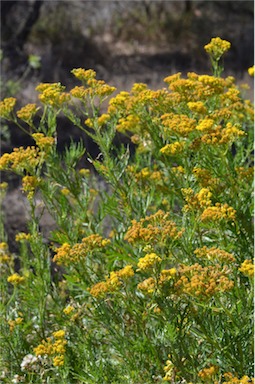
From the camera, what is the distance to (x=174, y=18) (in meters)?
11.7

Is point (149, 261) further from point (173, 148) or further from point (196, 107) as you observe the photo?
point (196, 107)

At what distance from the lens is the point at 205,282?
2.30 metres

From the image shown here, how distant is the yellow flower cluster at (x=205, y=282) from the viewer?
2.26 metres

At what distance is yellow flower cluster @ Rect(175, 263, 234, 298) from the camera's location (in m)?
2.26

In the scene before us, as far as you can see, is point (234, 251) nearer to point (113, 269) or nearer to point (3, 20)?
point (113, 269)

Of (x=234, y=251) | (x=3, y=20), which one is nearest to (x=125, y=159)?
(x=234, y=251)

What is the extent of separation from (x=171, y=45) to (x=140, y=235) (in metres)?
9.25

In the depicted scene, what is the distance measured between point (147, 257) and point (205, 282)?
0.69 feet

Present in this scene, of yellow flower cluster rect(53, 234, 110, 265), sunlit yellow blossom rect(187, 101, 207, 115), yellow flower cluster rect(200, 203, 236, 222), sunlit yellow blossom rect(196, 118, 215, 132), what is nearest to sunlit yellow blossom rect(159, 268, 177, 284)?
yellow flower cluster rect(200, 203, 236, 222)

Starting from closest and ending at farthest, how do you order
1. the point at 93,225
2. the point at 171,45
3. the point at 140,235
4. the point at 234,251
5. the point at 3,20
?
the point at 140,235
the point at 234,251
the point at 93,225
the point at 3,20
the point at 171,45

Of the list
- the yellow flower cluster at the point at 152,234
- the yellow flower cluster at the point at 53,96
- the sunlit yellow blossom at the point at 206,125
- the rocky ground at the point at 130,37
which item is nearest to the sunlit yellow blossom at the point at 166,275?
the yellow flower cluster at the point at 152,234

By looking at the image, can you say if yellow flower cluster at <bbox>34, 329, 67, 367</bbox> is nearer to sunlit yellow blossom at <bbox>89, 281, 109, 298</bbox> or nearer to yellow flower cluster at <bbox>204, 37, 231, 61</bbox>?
sunlit yellow blossom at <bbox>89, 281, 109, 298</bbox>

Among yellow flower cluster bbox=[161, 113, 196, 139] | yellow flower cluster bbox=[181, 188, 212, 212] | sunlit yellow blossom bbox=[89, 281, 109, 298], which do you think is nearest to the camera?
sunlit yellow blossom bbox=[89, 281, 109, 298]

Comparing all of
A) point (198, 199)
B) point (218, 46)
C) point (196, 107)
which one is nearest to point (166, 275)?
point (198, 199)
